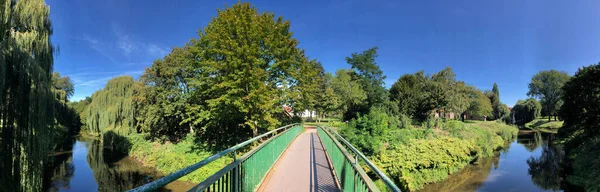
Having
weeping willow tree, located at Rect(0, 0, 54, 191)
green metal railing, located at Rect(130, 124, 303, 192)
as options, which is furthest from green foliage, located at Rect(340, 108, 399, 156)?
weeping willow tree, located at Rect(0, 0, 54, 191)

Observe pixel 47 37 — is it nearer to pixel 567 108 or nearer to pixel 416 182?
pixel 416 182

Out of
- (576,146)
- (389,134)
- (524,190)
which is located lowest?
(524,190)

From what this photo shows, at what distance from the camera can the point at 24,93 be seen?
8.22m

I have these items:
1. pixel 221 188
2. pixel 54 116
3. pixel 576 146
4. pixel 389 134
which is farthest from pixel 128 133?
pixel 576 146

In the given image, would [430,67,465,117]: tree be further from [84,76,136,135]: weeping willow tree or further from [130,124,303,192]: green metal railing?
[84,76,136,135]: weeping willow tree

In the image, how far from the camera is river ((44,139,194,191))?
16.0 m

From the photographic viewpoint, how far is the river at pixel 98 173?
16047 millimetres

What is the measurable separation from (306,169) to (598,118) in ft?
98.5

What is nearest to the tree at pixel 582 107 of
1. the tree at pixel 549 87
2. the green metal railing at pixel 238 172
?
the green metal railing at pixel 238 172

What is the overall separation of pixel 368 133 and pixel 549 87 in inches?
2408

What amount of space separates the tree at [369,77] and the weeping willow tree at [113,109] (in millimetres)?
24397

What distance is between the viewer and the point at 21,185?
820cm

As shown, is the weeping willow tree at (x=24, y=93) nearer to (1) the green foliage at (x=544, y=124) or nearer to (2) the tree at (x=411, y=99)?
(2) the tree at (x=411, y=99)

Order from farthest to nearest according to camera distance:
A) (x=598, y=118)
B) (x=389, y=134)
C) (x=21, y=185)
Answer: (x=598, y=118) → (x=389, y=134) → (x=21, y=185)
